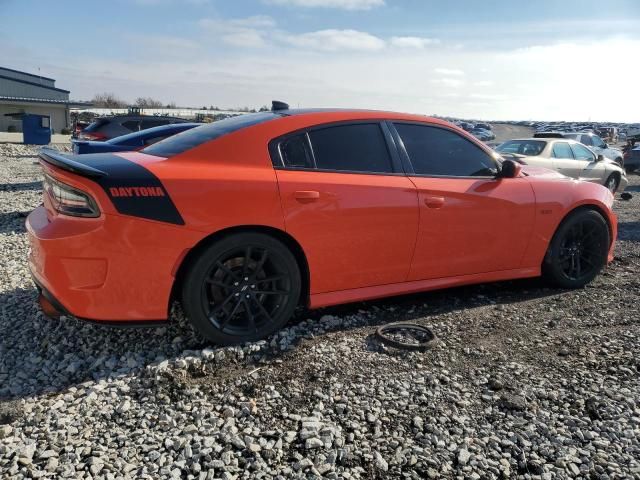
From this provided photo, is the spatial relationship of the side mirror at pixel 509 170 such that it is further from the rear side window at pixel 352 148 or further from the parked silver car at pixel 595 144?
the parked silver car at pixel 595 144

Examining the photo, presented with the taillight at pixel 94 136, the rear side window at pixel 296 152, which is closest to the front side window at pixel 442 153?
the rear side window at pixel 296 152

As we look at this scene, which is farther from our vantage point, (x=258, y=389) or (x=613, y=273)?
(x=613, y=273)

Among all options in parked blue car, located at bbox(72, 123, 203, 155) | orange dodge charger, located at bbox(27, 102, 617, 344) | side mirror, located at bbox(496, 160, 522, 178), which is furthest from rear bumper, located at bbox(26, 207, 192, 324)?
parked blue car, located at bbox(72, 123, 203, 155)

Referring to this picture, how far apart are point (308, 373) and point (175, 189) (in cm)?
135

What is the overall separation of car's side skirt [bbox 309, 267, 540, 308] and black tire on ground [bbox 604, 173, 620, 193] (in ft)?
31.6

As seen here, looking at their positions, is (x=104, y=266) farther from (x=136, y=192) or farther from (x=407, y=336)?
(x=407, y=336)

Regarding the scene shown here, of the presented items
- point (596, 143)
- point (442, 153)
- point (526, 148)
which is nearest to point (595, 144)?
point (596, 143)

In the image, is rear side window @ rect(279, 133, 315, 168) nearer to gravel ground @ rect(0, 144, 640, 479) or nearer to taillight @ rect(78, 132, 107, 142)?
gravel ground @ rect(0, 144, 640, 479)

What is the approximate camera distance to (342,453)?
2312mm

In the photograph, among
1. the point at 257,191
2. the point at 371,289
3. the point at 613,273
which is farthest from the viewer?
the point at 613,273

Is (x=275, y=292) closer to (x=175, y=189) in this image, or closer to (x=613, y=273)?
(x=175, y=189)

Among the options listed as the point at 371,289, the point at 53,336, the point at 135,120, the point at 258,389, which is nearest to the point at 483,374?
the point at 371,289

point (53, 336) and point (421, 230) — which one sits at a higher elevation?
point (421, 230)

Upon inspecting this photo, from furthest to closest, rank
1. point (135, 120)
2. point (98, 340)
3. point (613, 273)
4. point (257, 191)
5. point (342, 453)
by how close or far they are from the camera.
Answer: point (135, 120) < point (613, 273) < point (98, 340) < point (257, 191) < point (342, 453)
